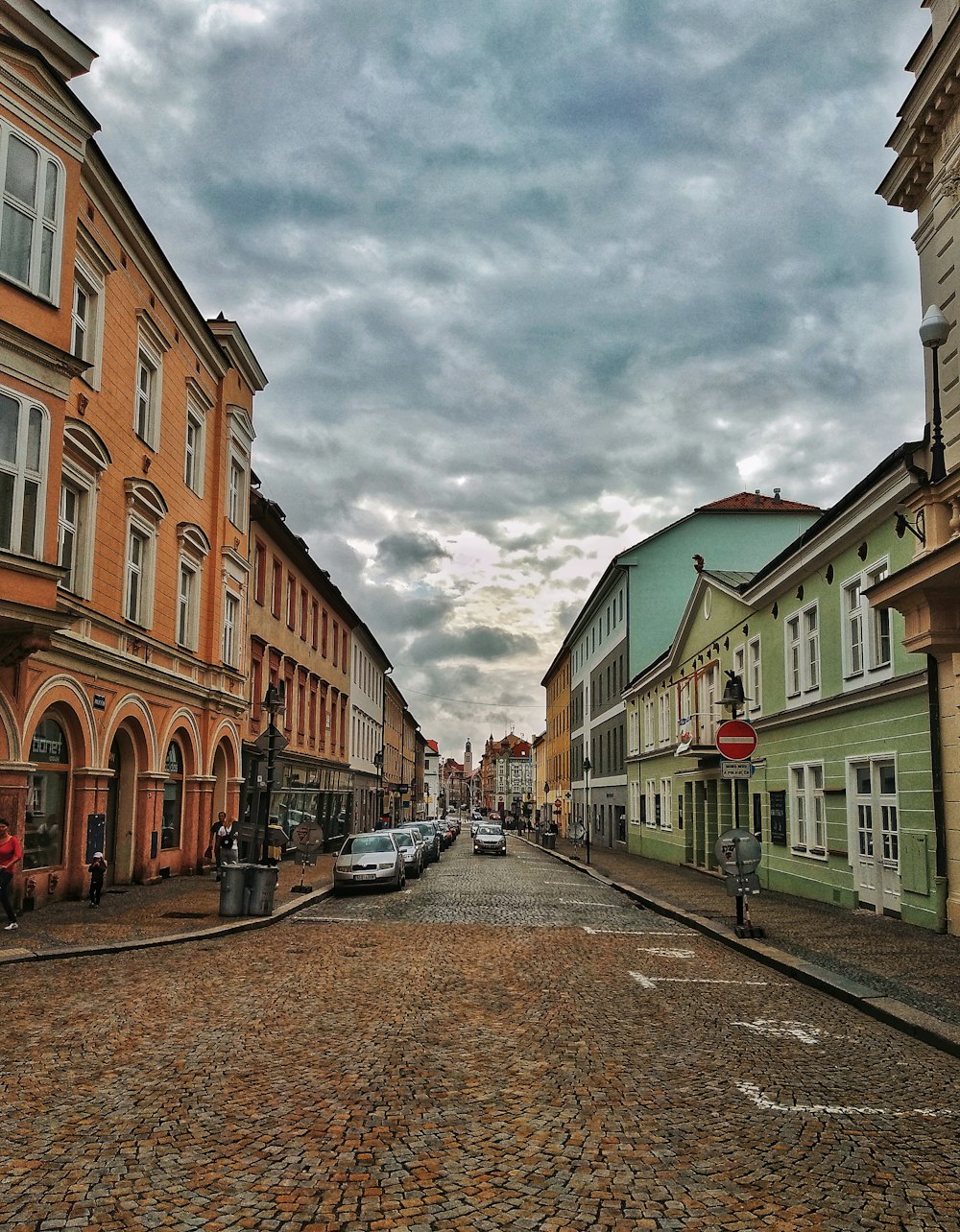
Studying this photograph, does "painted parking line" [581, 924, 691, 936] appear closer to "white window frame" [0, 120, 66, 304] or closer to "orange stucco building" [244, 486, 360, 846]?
"orange stucco building" [244, 486, 360, 846]

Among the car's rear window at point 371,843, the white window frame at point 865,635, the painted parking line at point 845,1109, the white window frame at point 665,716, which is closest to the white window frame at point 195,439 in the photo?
the car's rear window at point 371,843

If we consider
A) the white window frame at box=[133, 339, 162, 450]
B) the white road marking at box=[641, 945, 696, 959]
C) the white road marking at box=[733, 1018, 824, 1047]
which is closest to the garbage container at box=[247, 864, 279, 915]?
the white road marking at box=[641, 945, 696, 959]

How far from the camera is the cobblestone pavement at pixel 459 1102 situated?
4926 millimetres

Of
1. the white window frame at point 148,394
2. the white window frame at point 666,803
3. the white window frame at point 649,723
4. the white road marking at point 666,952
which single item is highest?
the white window frame at point 148,394

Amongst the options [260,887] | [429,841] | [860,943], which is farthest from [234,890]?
[429,841]

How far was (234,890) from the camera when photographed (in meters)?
17.2

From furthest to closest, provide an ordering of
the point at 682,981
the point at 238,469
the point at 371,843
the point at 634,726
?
the point at 634,726 < the point at 238,469 < the point at 371,843 < the point at 682,981

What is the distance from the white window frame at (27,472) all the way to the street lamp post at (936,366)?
477 inches

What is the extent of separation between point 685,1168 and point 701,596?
85.9 ft

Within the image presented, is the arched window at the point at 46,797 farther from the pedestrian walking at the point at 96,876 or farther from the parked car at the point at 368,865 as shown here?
the parked car at the point at 368,865

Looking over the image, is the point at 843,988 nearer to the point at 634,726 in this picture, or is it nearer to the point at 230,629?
the point at 230,629

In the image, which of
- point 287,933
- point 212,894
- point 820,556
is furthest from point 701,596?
point 287,933

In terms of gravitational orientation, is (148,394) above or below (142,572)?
above

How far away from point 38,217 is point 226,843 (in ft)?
47.9
